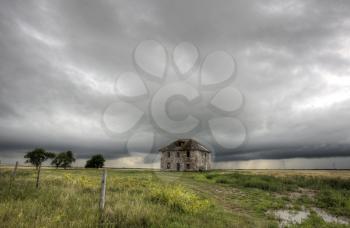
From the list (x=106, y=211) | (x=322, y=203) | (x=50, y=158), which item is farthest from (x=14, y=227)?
(x=50, y=158)

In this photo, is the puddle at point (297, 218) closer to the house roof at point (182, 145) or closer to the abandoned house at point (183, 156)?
the abandoned house at point (183, 156)

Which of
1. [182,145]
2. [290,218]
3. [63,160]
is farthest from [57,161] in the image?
[290,218]

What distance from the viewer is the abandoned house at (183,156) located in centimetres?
6078

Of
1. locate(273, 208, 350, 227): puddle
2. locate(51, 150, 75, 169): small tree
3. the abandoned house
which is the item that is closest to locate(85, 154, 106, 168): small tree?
locate(51, 150, 75, 169): small tree

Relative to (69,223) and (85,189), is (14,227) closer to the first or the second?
(69,223)

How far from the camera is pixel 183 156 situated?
6162 centimetres

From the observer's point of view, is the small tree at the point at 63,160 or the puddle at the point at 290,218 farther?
the small tree at the point at 63,160

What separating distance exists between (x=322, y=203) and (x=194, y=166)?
44.9 metres

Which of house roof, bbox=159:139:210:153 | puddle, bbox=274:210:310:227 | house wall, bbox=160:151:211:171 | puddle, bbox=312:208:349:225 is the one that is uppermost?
house roof, bbox=159:139:210:153

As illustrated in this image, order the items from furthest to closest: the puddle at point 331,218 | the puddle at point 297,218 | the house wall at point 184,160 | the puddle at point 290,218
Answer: the house wall at point 184,160 < the puddle at point 331,218 < the puddle at point 297,218 < the puddle at point 290,218

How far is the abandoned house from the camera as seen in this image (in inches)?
2393

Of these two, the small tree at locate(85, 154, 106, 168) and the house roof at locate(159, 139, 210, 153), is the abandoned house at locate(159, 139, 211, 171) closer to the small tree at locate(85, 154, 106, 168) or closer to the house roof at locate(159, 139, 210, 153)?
the house roof at locate(159, 139, 210, 153)

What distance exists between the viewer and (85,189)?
14219 millimetres

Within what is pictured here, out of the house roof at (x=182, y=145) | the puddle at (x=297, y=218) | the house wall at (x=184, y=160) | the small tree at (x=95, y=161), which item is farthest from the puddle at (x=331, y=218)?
the small tree at (x=95, y=161)
